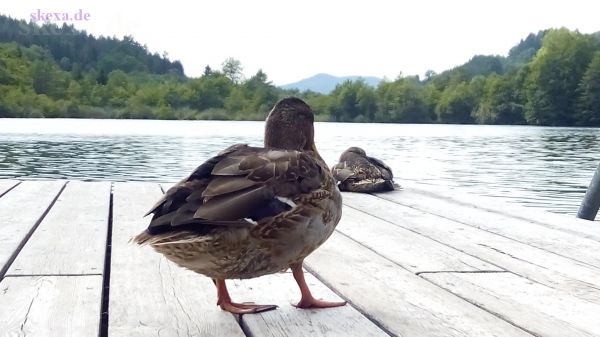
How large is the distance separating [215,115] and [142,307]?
52250mm

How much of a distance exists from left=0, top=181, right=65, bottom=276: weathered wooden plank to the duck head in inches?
45.2

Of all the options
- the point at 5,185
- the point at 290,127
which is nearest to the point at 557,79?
the point at 5,185

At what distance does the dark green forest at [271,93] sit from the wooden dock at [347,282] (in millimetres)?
39273

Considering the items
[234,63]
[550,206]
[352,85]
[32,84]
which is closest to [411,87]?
[352,85]

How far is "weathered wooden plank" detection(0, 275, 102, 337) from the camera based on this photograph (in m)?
2.05

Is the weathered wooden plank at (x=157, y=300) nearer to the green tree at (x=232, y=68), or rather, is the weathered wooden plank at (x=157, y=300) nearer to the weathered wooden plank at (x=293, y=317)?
the weathered wooden plank at (x=293, y=317)

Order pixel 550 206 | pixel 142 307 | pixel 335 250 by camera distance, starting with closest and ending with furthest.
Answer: pixel 142 307 → pixel 335 250 → pixel 550 206

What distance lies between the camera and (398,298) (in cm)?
245

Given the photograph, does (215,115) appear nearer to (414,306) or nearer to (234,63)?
(234,63)

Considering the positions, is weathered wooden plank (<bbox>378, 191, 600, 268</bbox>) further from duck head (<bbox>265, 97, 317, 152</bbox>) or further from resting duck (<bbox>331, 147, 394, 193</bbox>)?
duck head (<bbox>265, 97, 317, 152</bbox>)

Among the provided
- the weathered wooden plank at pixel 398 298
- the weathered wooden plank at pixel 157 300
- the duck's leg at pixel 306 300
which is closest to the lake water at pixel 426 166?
the weathered wooden plank at pixel 398 298

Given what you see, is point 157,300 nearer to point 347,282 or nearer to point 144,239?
point 144,239

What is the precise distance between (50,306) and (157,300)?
13.3 inches

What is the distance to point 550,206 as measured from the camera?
31.2 feet
